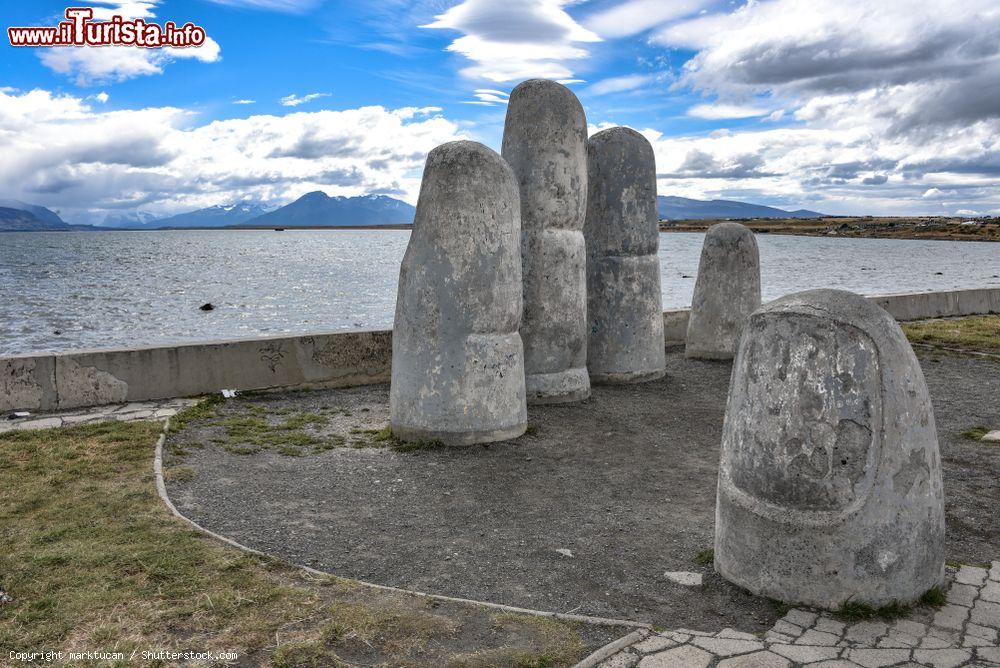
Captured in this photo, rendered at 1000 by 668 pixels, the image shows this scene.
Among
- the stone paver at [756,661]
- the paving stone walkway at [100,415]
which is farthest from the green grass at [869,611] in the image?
the paving stone walkway at [100,415]

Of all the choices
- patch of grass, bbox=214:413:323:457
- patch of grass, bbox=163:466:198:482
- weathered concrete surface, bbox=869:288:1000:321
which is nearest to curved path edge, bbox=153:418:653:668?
patch of grass, bbox=163:466:198:482

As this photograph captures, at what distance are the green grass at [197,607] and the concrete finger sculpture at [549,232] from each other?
5059 millimetres

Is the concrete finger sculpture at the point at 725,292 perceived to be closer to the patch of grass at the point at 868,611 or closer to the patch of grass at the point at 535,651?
the patch of grass at the point at 868,611

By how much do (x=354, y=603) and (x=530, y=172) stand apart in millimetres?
6490

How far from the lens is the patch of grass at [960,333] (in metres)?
14.2

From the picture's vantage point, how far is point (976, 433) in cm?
850

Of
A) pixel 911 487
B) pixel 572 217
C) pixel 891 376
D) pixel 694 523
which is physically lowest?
pixel 694 523

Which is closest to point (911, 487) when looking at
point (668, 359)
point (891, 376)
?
point (891, 376)

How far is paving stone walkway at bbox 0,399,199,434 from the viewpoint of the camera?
27.8 ft

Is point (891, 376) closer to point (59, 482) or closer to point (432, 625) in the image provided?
point (432, 625)

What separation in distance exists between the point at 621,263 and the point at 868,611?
727cm

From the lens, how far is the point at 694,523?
6.04m

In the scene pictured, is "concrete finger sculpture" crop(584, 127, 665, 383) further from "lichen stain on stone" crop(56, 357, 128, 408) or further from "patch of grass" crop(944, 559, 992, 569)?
"patch of grass" crop(944, 559, 992, 569)

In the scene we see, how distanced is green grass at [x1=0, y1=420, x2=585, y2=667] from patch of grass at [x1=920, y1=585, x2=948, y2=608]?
1.97m
